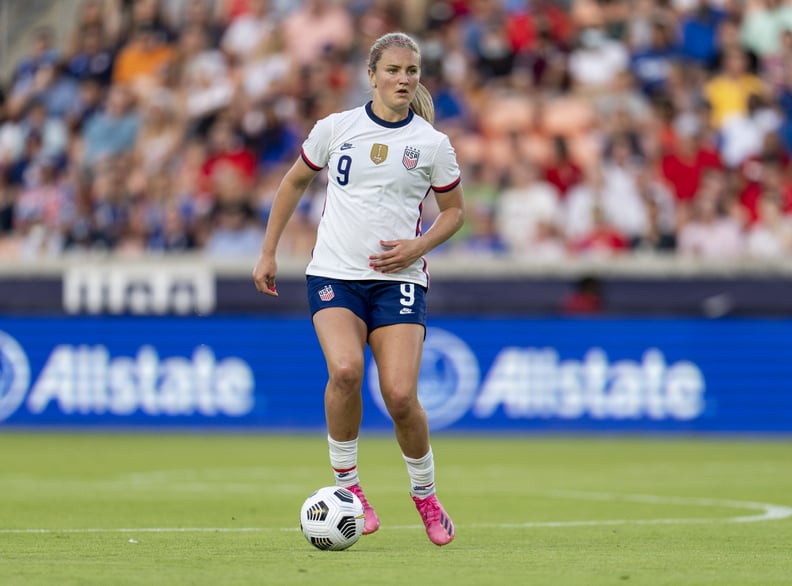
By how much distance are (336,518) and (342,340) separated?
827 millimetres

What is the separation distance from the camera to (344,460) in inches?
318

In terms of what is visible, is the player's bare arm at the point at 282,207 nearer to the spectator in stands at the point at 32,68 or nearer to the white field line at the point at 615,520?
the white field line at the point at 615,520

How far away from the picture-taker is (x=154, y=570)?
262 inches

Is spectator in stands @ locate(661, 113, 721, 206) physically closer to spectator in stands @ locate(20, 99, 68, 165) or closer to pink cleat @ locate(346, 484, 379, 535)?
spectator in stands @ locate(20, 99, 68, 165)

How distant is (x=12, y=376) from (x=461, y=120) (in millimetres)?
6061

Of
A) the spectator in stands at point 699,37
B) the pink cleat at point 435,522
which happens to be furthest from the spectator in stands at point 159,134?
the pink cleat at point 435,522

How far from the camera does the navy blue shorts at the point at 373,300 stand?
7.96m

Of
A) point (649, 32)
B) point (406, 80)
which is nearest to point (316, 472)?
point (406, 80)

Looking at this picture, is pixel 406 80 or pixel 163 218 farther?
pixel 163 218

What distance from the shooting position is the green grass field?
675 centimetres

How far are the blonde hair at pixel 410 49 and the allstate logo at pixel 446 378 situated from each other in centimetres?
972

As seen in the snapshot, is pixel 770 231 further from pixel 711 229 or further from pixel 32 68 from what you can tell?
pixel 32 68

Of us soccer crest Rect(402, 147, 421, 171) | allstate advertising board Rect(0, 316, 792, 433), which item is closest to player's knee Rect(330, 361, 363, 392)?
us soccer crest Rect(402, 147, 421, 171)

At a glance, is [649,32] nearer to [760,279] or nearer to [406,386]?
[760,279]
